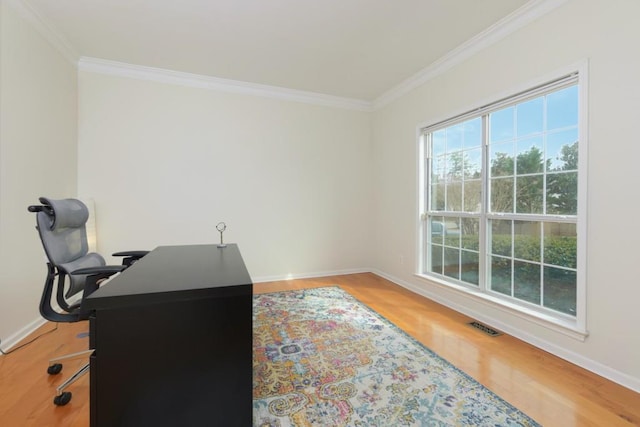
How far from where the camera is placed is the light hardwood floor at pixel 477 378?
1.59m

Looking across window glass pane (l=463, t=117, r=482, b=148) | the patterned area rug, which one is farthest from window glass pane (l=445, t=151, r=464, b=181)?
the patterned area rug

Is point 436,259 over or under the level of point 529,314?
over

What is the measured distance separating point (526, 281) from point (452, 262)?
2.85 feet

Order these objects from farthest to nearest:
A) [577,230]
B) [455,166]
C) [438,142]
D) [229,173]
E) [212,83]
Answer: [229,173] < [212,83] < [438,142] < [455,166] < [577,230]

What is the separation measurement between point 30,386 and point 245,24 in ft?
10.5

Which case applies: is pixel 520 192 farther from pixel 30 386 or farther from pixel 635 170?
pixel 30 386

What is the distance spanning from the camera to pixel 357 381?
191 cm

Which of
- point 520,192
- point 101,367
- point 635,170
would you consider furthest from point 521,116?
point 101,367

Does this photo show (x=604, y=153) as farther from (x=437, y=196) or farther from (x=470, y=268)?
(x=437, y=196)

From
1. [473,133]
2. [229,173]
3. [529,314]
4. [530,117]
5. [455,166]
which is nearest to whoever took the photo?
[529,314]

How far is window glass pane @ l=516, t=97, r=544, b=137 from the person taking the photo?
97.0 inches

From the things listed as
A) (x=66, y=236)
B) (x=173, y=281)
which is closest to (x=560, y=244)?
(x=173, y=281)

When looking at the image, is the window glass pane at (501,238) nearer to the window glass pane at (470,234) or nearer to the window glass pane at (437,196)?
the window glass pane at (470,234)

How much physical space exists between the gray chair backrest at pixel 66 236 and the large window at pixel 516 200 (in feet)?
11.3
